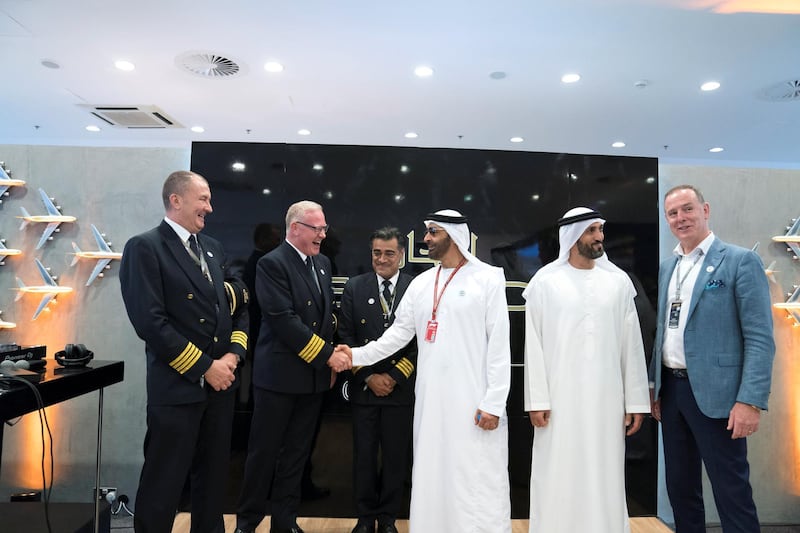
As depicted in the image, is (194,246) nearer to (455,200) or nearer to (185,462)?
(185,462)

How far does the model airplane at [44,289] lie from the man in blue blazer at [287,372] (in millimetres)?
1955

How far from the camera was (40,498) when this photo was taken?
3.64 metres

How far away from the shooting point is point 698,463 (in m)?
2.73

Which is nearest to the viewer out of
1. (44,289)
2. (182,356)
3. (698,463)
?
(182,356)

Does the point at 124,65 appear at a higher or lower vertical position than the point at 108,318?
higher

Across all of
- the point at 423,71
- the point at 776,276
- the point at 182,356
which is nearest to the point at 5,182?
the point at 182,356

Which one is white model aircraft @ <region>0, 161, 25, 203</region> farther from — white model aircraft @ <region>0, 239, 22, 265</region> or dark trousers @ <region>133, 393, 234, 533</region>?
dark trousers @ <region>133, 393, 234, 533</region>

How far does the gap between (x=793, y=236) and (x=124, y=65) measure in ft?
22.7

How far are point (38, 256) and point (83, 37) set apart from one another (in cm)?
258

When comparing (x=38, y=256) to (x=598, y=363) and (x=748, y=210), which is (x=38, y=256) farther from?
(x=748, y=210)

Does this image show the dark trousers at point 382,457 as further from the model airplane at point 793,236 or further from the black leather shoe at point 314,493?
the model airplane at point 793,236

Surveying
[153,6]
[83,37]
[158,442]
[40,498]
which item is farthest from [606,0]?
[40,498]

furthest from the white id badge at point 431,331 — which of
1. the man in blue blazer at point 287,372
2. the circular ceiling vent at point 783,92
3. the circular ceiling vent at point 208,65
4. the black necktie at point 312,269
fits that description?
the circular ceiling vent at point 783,92

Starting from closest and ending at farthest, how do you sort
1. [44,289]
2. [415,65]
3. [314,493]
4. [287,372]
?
[287,372]
[314,493]
[44,289]
[415,65]
